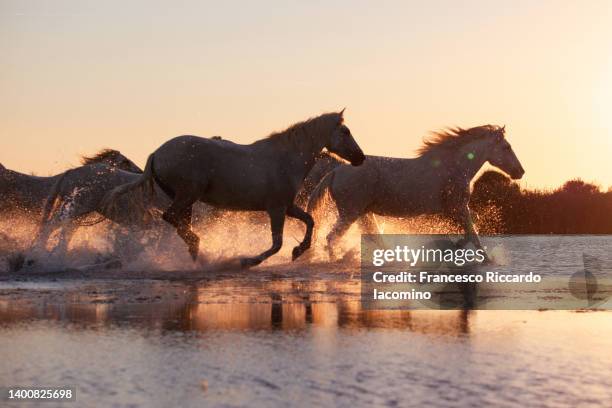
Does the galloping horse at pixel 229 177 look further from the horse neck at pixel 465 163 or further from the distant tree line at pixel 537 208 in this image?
the distant tree line at pixel 537 208

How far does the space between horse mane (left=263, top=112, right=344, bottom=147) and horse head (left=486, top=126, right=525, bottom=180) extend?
395cm

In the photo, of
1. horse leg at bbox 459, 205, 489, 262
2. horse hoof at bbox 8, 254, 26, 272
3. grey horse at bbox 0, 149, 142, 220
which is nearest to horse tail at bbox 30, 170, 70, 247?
grey horse at bbox 0, 149, 142, 220

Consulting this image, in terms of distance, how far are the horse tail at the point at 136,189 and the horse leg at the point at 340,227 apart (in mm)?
3151

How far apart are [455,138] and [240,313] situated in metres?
9.89

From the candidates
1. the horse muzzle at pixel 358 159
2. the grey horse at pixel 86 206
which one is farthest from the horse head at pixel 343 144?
the grey horse at pixel 86 206

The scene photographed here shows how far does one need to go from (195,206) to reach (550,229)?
34.7m

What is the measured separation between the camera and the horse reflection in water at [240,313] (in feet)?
23.7

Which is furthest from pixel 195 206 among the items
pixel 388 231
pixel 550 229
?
pixel 550 229

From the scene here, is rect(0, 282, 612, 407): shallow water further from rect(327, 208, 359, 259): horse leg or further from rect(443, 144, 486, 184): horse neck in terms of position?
rect(443, 144, 486, 184): horse neck

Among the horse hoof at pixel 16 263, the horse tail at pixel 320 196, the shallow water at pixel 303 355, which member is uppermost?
the horse tail at pixel 320 196

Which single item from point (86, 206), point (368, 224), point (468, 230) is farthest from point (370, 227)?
point (86, 206)

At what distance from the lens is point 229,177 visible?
13.5 meters

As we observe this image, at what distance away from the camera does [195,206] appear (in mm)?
18031

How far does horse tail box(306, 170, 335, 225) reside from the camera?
16594 millimetres
